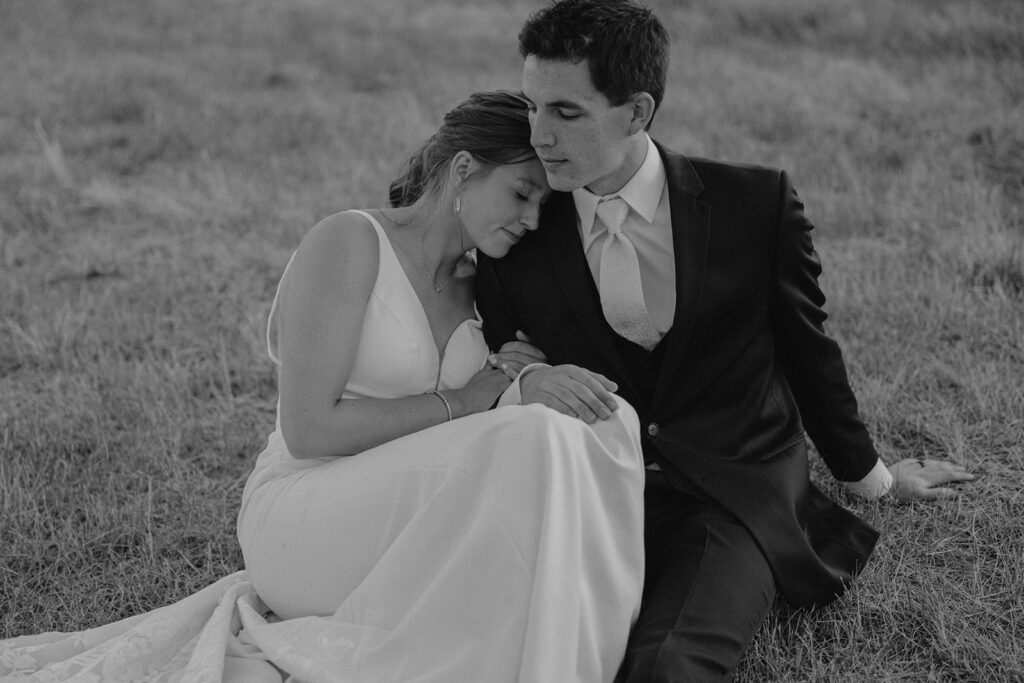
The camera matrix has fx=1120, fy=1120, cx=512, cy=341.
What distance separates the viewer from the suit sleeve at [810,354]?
3.39 m

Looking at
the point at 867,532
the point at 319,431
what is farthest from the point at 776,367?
the point at 319,431

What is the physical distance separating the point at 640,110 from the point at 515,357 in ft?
2.82

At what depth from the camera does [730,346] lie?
3.45 metres

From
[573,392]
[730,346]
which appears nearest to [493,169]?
[573,392]

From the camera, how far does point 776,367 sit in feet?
12.0

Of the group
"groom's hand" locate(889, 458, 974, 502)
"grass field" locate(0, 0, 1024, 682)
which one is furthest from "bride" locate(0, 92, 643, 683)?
A: "groom's hand" locate(889, 458, 974, 502)

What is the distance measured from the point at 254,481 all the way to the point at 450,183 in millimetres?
1132

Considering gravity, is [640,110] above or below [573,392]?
above

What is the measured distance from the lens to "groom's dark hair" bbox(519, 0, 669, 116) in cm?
321

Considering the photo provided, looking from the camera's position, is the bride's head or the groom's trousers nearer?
the groom's trousers

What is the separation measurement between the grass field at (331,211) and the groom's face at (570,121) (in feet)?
4.94

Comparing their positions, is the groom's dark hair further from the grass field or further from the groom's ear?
the grass field

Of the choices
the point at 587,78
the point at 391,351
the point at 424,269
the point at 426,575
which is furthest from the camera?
the point at 424,269

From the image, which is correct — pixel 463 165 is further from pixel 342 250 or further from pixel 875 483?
pixel 875 483
